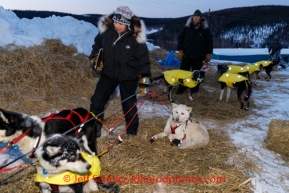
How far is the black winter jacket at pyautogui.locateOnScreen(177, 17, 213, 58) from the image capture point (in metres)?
6.46

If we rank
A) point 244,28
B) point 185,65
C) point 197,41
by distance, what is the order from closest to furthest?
point 197,41
point 185,65
point 244,28

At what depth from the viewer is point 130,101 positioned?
4.00 metres

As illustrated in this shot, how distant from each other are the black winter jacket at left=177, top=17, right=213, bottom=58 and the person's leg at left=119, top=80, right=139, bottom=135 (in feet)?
10.2

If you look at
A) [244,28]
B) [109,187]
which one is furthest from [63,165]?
[244,28]

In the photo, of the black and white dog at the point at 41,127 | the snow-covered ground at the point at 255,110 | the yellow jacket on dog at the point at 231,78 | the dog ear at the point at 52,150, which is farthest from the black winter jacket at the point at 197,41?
the dog ear at the point at 52,150

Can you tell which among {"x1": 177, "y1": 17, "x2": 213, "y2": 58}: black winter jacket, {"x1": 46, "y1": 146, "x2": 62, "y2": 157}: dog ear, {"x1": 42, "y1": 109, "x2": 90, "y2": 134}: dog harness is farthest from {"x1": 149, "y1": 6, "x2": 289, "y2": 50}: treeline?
{"x1": 46, "y1": 146, "x2": 62, "y2": 157}: dog ear

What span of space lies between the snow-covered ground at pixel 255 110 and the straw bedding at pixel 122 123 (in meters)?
0.25

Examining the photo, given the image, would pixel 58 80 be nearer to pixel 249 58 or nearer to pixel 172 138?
pixel 172 138

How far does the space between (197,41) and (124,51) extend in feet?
11.0

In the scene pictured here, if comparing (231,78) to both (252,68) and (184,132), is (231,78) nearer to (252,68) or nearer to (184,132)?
(184,132)

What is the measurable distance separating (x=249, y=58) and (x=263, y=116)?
12088 millimetres

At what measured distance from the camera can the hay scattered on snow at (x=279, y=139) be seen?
4.11 meters

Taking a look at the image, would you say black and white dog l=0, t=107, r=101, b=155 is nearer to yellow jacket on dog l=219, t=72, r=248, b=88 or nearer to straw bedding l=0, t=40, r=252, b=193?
straw bedding l=0, t=40, r=252, b=193

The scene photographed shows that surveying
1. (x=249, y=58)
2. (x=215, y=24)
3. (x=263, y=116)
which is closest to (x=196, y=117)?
(x=263, y=116)
